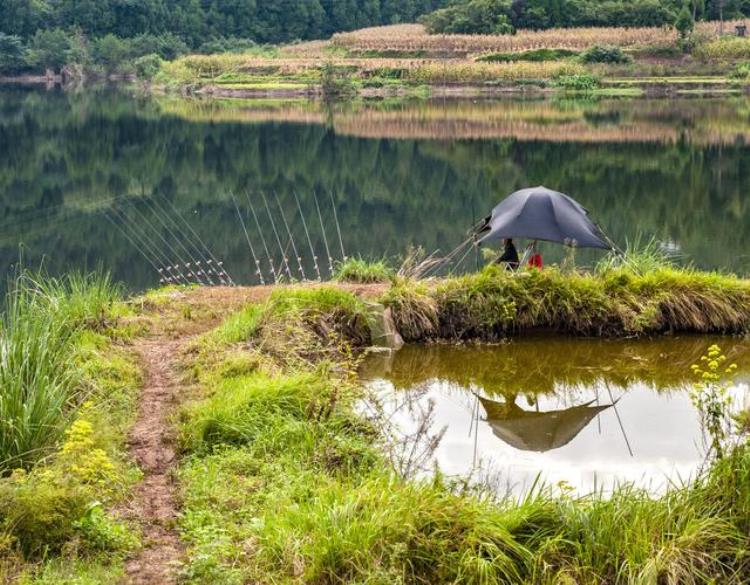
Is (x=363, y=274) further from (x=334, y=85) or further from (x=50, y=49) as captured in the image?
(x=50, y=49)

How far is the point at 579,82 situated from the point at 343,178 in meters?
35.4

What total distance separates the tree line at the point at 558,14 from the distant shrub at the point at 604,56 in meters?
12.8

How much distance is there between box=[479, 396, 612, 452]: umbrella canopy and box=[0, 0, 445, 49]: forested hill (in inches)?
3440

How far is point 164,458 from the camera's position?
759 centimetres

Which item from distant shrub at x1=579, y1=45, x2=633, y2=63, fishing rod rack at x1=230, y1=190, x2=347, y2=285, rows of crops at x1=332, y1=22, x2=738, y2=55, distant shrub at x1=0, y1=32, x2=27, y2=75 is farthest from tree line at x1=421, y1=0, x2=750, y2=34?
fishing rod rack at x1=230, y1=190, x2=347, y2=285

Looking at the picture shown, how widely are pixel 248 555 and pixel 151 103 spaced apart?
185 ft

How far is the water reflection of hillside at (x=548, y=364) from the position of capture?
11.1m

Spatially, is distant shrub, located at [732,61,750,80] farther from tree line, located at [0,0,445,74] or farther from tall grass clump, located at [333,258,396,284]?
tall grass clump, located at [333,258,396,284]

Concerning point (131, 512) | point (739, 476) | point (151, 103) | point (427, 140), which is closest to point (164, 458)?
point (131, 512)

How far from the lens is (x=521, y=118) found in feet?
148

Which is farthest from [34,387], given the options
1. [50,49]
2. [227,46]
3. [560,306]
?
[227,46]

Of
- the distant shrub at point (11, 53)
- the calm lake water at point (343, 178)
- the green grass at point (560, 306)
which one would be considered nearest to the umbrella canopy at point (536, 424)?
the green grass at point (560, 306)

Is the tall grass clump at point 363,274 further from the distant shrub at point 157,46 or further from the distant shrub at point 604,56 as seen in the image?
the distant shrub at point 157,46

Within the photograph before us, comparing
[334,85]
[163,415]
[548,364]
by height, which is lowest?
[334,85]
